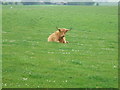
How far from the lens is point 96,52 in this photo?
2394 centimetres

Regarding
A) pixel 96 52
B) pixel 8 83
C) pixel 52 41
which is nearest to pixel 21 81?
pixel 8 83

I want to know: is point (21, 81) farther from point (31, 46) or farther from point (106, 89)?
point (31, 46)

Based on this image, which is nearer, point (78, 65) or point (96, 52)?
point (78, 65)

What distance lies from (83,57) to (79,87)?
736cm

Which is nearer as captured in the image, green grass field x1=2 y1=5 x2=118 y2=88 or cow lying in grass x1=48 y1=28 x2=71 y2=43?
green grass field x1=2 y1=5 x2=118 y2=88

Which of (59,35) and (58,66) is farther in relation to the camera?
(59,35)

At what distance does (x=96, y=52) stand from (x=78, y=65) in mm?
5218

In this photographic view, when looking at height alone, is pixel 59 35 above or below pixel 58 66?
below

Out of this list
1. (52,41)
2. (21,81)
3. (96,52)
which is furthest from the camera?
(52,41)

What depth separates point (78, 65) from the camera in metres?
18.9

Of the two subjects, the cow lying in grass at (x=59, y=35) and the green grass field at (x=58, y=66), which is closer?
the green grass field at (x=58, y=66)

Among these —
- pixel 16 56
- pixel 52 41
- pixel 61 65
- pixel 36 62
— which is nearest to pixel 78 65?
pixel 61 65

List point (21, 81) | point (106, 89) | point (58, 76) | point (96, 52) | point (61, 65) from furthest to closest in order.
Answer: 1. point (96, 52)
2. point (61, 65)
3. point (58, 76)
4. point (21, 81)
5. point (106, 89)

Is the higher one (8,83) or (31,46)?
(8,83)
